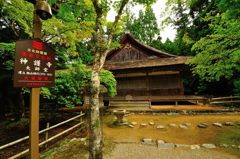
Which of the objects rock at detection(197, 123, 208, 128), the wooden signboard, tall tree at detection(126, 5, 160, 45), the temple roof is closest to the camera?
the wooden signboard

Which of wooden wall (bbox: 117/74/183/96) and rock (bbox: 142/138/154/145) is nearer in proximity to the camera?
rock (bbox: 142/138/154/145)

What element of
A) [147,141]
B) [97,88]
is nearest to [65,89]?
[97,88]

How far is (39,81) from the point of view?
314 cm

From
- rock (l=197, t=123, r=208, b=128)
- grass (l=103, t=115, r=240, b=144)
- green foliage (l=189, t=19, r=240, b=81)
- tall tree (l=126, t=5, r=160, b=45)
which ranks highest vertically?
tall tree (l=126, t=5, r=160, b=45)

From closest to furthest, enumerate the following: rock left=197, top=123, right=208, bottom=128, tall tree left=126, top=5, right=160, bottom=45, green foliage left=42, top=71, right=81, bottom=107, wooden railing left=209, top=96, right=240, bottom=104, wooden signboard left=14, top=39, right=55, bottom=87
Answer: wooden signboard left=14, top=39, right=55, bottom=87, rock left=197, top=123, right=208, bottom=128, green foliage left=42, top=71, right=81, bottom=107, wooden railing left=209, top=96, right=240, bottom=104, tall tree left=126, top=5, right=160, bottom=45

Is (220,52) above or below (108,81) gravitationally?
above

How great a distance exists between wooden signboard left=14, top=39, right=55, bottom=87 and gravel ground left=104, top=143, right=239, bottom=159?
10.5 ft

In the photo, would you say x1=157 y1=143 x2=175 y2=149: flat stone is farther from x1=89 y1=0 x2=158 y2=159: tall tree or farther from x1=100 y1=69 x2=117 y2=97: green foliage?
x1=100 y1=69 x2=117 y2=97: green foliage

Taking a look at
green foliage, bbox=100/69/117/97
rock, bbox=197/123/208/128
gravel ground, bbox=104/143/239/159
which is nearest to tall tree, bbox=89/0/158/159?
gravel ground, bbox=104/143/239/159

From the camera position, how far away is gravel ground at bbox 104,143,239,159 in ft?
15.6

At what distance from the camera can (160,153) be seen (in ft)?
16.6

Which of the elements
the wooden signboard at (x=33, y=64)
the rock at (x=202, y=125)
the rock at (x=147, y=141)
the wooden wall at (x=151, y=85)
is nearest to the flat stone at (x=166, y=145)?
the rock at (x=147, y=141)

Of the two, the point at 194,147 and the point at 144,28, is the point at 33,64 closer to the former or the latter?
the point at 194,147

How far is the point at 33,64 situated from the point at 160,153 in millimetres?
4555
